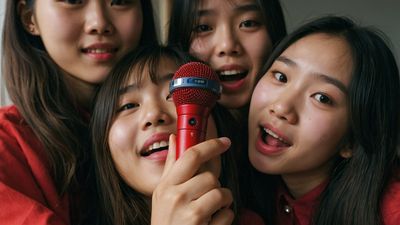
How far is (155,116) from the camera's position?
85cm

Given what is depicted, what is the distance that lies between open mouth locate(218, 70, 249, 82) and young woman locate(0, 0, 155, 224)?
237 mm

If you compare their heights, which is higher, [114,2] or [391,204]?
[114,2]

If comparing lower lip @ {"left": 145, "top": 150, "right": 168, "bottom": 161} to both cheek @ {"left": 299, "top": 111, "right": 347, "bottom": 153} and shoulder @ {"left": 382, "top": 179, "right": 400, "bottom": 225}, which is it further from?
shoulder @ {"left": 382, "top": 179, "right": 400, "bottom": 225}

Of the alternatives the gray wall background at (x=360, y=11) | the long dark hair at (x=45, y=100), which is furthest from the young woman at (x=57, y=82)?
the gray wall background at (x=360, y=11)

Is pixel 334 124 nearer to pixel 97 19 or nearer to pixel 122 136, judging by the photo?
pixel 122 136

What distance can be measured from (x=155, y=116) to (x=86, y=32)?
0.92 ft

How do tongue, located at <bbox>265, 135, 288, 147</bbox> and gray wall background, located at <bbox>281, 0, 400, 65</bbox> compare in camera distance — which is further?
gray wall background, located at <bbox>281, 0, 400, 65</bbox>

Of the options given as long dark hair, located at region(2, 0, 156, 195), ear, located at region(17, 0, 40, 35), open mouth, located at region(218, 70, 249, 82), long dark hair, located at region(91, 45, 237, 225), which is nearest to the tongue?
long dark hair, located at region(91, 45, 237, 225)

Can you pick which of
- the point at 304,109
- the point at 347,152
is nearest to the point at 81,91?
the point at 304,109

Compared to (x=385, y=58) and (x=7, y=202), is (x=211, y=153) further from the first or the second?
(x=385, y=58)

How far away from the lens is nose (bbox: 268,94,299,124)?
3.08 feet

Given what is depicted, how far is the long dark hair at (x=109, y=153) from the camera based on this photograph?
3.04 ft

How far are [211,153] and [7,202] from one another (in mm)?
377

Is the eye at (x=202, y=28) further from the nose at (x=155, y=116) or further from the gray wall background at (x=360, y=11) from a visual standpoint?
the gray wall background at (x=360, y=11)
